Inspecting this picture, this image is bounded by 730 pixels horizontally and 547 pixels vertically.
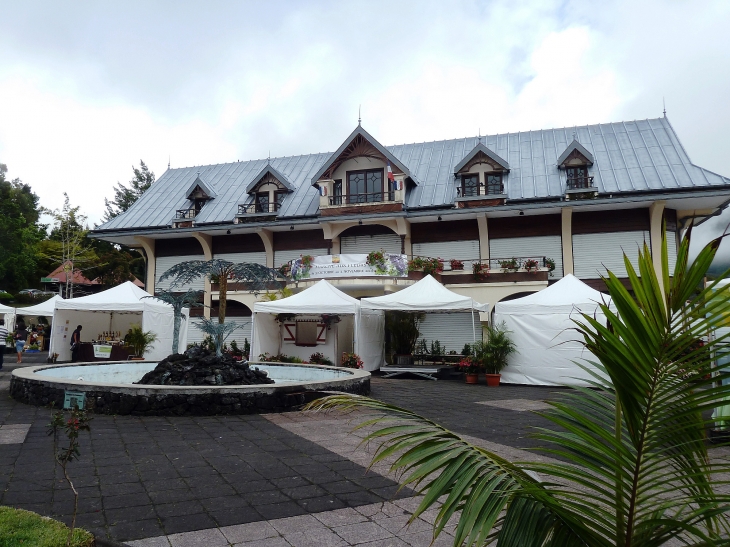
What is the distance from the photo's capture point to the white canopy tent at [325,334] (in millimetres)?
16344

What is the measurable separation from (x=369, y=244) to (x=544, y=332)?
10.4 meters

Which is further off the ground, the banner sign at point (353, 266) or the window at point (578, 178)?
the window at point (578, 178)

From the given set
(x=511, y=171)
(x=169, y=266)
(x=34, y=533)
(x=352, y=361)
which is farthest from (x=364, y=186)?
(x=34, y=533)

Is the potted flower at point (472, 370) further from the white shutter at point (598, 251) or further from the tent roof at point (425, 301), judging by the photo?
the white shutter at point (598, 251)

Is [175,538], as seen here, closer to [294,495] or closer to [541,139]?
[294,495]

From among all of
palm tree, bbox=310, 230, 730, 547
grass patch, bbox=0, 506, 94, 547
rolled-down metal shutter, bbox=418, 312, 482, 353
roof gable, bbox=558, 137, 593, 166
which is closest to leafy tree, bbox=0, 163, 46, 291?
rolled-down metal shutter, bbox=418, 312, 482, 353

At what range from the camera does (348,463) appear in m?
5.89

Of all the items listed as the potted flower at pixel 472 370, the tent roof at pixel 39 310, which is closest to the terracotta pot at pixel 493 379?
the potted flower at pixel 472 370

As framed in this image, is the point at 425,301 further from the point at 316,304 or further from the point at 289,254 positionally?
the point at 289,254

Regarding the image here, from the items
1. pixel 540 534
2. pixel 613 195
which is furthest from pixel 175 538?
pixel 613 195

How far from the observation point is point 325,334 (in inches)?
741

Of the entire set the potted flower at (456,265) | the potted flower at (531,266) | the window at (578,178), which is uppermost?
the window at (578,178)

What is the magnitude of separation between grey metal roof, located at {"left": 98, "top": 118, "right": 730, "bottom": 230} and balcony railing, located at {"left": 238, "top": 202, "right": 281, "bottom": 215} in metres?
0.37

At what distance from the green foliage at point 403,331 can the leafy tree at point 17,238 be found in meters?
34.4
